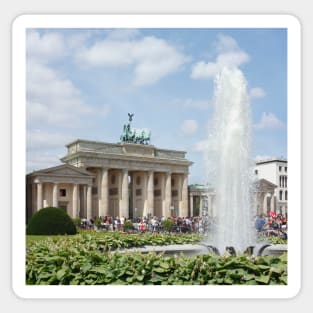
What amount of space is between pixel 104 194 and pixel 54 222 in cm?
1604

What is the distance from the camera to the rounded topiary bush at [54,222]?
9695mm

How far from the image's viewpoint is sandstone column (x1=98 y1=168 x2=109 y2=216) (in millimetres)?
25948

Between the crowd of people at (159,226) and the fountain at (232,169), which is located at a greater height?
the fountain at (232,169)

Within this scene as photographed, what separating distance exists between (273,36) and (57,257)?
458cm

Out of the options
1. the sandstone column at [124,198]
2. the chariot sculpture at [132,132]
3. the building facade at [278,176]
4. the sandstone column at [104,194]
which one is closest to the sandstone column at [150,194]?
the sandstone column at [124,198]

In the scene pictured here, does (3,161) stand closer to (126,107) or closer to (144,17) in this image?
(126,107)

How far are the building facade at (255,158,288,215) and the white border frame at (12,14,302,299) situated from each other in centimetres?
33

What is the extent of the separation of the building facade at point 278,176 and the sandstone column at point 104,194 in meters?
15.8

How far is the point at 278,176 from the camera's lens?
9.02 meters

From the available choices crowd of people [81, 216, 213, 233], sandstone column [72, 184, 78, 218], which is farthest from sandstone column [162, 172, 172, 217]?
sandstone column [72, 184, 78, 218]

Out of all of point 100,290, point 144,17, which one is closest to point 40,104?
point 144,17

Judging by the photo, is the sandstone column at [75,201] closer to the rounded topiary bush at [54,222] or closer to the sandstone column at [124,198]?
the rounded topiary bush at [54,222]

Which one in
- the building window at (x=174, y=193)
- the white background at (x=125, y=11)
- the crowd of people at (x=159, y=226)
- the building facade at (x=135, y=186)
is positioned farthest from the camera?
the building window at (x=174, y=193)

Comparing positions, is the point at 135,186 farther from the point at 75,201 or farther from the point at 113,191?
the point at 75,201
